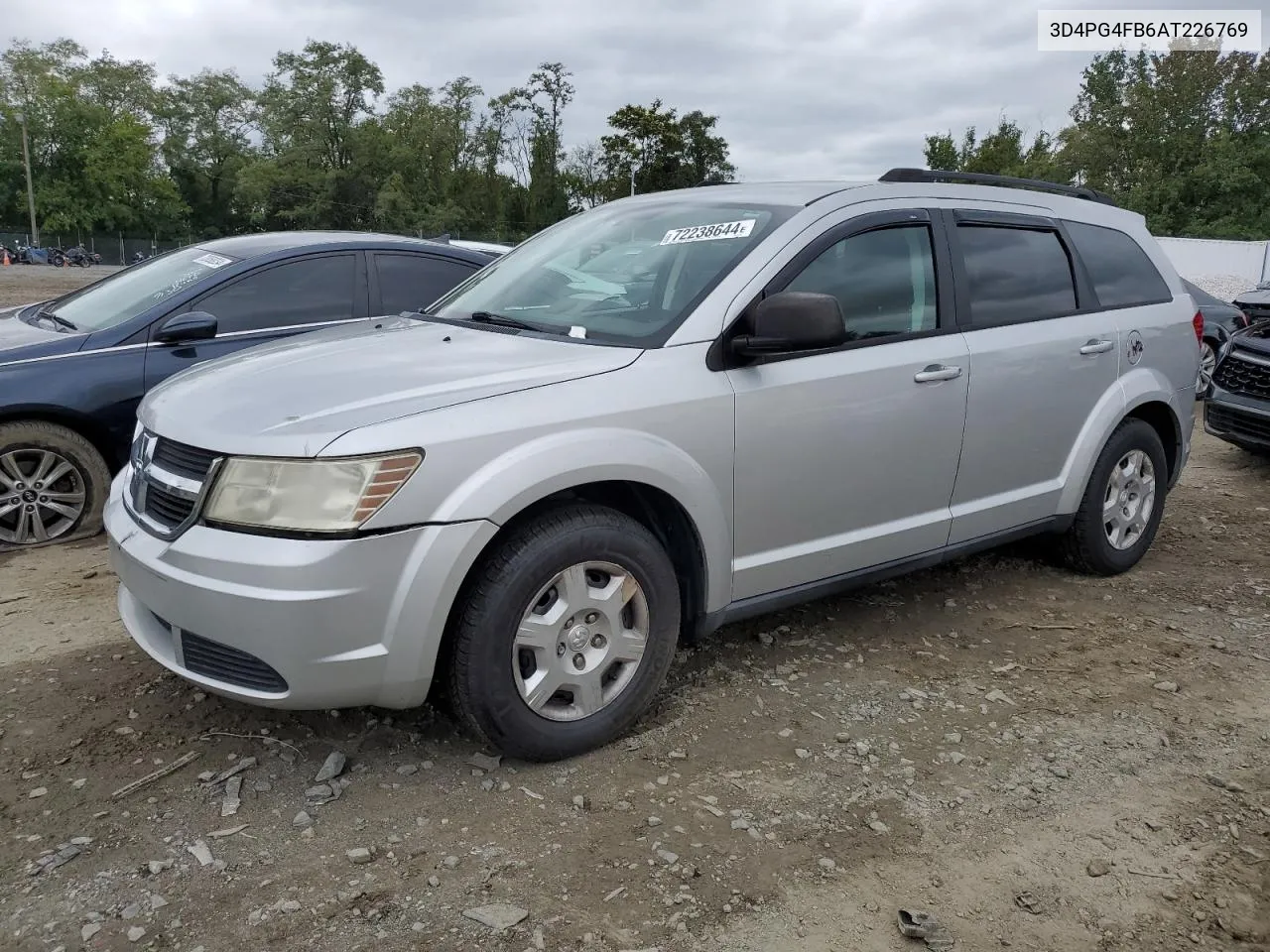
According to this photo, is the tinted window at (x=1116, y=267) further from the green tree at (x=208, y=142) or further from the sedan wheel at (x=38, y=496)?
the green tree at (x=208, y=142)

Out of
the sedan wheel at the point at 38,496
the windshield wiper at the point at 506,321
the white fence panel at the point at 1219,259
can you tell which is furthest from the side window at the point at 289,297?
the white fence panel at the point at 1219,259

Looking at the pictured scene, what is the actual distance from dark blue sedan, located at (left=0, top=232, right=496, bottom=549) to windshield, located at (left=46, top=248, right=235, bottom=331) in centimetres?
1

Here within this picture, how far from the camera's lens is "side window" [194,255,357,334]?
520cm

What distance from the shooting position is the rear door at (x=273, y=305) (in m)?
4.96

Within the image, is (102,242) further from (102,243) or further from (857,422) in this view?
(857,422)

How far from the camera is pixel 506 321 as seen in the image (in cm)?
361

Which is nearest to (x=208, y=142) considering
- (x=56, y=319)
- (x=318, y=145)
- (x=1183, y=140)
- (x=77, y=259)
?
(x=318, y=145)

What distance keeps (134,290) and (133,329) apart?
0.58m

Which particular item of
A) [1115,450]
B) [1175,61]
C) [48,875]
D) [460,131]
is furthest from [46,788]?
[460,131]

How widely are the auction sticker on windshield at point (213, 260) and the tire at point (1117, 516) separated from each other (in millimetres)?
4586

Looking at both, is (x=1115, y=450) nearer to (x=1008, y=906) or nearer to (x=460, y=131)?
(x=1008, y=906)

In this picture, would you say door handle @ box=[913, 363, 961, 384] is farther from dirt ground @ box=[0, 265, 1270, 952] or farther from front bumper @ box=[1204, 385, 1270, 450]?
front bumper @ box=[1204, 385, 1270, 450]

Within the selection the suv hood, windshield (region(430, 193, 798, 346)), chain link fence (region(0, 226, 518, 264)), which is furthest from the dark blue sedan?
chain link fence (region(0, 226, 518, 264))

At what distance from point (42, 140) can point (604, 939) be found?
73.0m
